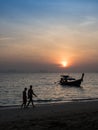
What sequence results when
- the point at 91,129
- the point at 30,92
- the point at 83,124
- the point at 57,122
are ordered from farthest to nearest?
the point at 30,92, the point at 57,122, the point at 83,124, the point at 91,129

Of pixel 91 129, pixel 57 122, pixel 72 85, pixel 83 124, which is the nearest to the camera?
pixel 91 129

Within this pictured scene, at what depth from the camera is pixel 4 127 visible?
41.8 feet

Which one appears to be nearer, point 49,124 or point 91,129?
point 91,129

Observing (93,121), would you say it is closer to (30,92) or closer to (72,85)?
(30,92)

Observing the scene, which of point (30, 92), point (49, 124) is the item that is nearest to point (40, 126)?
point (49, 124)

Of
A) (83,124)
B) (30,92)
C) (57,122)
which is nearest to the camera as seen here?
(83,124)

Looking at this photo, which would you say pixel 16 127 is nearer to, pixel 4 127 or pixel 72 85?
pixel 4 127

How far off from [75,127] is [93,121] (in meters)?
1.41

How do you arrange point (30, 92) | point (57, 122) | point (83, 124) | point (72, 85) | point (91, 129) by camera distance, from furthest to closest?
point (72, 85)
point (30, 92)
point (57, 122)
point (83, 124)
point (91, 129)

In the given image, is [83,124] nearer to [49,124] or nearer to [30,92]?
[49,124]

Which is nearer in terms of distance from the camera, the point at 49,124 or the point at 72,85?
the point at 49,124

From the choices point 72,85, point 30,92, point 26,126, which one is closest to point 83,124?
point 26,126

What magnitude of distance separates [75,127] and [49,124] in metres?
1.52

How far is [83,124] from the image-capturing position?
40.9ft
